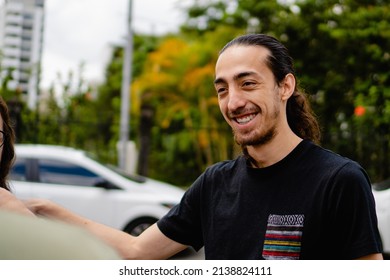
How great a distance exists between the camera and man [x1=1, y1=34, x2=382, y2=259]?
4.58ft

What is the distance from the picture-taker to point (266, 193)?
1.51m

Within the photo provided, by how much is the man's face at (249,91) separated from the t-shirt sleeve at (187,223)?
26cm

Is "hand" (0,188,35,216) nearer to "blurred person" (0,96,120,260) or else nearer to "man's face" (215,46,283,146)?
"blurred person" (0,96,120,260)

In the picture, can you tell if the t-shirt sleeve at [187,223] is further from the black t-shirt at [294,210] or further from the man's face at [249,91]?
the man's face at [249,91]

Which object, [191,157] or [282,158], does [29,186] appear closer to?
[282,158]

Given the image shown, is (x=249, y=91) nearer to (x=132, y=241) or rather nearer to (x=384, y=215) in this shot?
(x=132, y=241)

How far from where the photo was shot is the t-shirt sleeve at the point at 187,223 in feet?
5.82

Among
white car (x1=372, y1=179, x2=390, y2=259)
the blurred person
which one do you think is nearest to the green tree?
white car (x1=372, y1=179, x2=390, y2=259)

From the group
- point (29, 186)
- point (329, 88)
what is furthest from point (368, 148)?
point (29, 186)

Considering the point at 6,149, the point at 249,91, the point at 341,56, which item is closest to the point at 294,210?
the point at 249,91

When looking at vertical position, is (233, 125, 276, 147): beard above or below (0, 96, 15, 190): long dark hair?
above

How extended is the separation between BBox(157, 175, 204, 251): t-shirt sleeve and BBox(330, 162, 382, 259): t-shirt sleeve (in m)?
0.51

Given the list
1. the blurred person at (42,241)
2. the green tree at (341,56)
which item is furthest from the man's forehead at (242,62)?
the green tree at (341,56)

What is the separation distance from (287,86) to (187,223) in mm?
544
